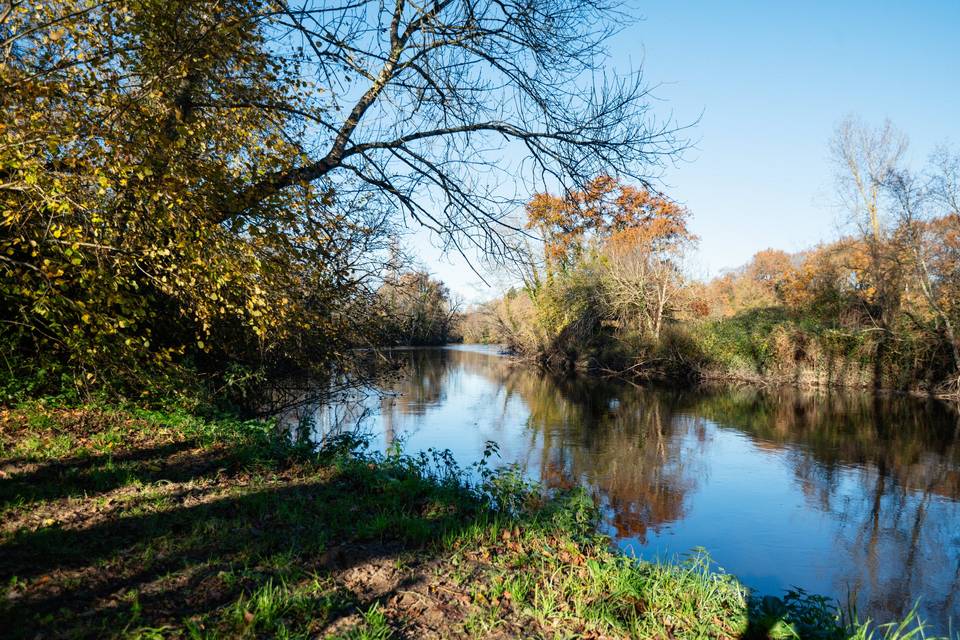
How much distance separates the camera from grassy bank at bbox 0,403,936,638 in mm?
2986

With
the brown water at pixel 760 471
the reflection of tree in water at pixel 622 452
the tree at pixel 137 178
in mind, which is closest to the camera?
the tree at pixel 137 178

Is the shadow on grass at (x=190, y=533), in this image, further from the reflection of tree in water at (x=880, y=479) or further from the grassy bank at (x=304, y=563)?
the reflection of tree in water at (x=880, y=479)

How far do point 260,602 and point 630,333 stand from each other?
24.5 metres

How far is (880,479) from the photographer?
398 inches

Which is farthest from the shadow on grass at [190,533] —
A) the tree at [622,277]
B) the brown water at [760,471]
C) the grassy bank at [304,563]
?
the tree at [622,277]

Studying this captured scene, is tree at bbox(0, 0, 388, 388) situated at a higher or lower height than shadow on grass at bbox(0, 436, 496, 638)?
higher

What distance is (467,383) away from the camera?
79.3 feet

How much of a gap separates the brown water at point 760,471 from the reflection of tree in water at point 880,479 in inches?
1.3

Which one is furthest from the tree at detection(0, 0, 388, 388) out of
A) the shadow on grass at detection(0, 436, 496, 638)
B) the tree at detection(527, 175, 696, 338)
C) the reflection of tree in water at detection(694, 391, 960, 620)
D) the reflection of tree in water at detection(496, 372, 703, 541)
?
the tree at detection(527, 175, 696, 338)

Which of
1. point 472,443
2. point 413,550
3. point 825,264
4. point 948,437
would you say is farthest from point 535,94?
point 825,264

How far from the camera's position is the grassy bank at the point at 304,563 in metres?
2.99

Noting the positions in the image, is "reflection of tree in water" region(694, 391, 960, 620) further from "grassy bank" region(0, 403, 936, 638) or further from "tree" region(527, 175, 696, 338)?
"tree" region(527, 175, 696, 338)

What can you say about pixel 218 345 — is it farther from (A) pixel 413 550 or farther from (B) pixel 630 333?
(B) pixel 630 333

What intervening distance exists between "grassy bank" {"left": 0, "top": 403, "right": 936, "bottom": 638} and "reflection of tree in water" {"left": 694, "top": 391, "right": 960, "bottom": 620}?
62.2 inches
